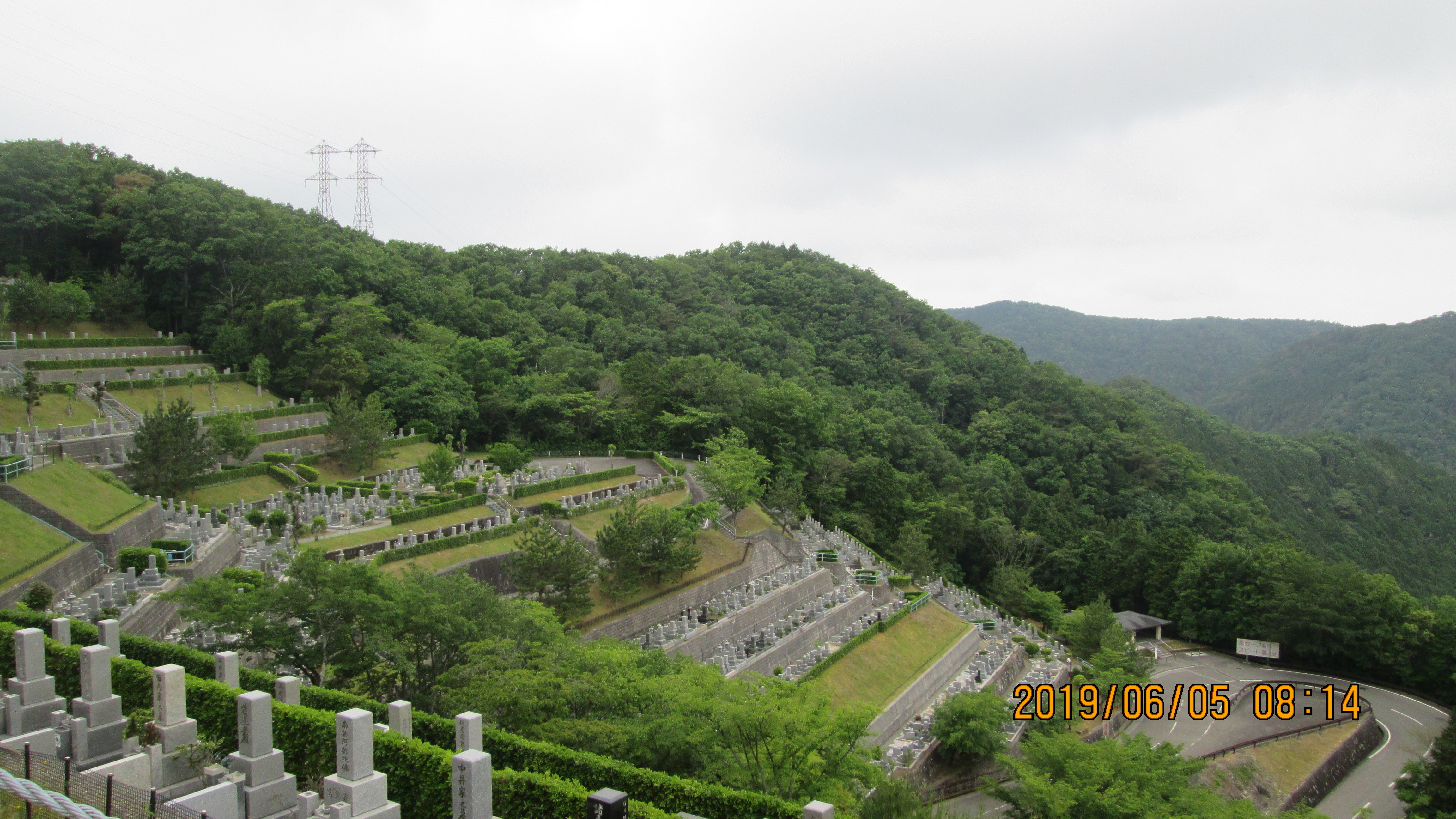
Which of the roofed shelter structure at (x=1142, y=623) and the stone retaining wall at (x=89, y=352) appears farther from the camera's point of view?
the roofed shelter structure at (x=1142, y=623)

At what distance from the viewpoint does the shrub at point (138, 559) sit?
77.0 ft

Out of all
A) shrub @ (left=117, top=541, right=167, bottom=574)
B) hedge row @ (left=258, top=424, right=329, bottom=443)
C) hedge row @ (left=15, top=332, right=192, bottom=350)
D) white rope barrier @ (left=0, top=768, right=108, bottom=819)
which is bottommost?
shrub @ (left=117, top=541, right=167, bottom=574)

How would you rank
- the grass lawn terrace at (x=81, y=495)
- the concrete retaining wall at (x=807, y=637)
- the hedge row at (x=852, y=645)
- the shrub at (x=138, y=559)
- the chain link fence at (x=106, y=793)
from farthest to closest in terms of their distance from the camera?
the hedge row at (x=852, y=645) → the concrete retaining wall at (x=807, y=637) → the grass lawn terrace at (x=81, y=495) → the shrub at (x=138, y=559) → the chain link fence at (x=106, y=793)

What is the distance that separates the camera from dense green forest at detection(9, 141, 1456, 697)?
4700 centimetres

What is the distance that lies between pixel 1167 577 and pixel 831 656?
29.4 meters

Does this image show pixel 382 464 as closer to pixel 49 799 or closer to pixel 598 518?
pixel 598 518

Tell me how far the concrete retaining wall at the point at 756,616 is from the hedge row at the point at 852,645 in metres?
3.05

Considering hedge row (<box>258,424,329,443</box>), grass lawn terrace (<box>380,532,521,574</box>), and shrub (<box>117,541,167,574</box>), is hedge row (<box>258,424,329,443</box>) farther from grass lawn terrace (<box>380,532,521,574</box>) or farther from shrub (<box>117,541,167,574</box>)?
shrub (<box>117,541,167,574</box>)

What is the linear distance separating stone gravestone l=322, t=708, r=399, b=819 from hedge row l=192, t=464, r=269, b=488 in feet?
89.4

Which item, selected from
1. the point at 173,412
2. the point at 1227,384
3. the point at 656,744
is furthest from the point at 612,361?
the point at 1227,384

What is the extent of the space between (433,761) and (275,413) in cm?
3622

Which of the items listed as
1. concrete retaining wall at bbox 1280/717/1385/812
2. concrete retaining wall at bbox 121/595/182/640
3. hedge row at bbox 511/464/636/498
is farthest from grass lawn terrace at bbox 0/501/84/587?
concrete retaining wall at bbox 1280/717/1385/812

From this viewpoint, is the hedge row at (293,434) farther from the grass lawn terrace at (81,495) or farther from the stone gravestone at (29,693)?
the stone gravestone at (29,693)
